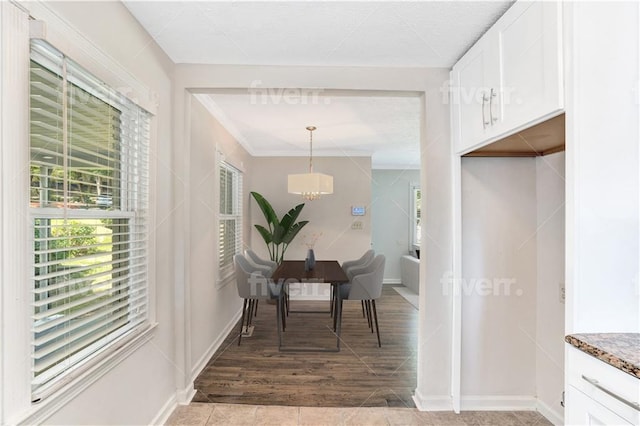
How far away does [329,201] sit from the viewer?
18.6 feet

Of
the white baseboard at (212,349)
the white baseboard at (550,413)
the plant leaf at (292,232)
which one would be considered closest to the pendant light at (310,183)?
the plant leaf at (292,232)

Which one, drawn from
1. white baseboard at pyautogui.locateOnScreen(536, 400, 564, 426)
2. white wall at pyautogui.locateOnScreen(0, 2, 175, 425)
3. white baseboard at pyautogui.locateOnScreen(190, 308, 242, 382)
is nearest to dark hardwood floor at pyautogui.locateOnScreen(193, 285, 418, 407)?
white baseboard at pyautogui.locateOnScreen(190, 308, 242, 382)

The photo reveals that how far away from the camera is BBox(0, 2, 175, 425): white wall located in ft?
3.91

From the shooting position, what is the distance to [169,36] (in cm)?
196

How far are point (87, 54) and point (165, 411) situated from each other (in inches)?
82.7

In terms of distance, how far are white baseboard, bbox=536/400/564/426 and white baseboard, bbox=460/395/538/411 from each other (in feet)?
0.12

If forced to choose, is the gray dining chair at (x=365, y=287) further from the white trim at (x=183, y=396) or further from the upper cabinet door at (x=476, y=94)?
the upper cabinet door at (x=476, y=94)

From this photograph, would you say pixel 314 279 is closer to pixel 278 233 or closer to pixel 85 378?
pixel 278 233

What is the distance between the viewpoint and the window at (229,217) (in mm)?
3827

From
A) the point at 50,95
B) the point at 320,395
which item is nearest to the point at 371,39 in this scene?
the point at 50,95

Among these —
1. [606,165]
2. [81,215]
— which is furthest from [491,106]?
[81,215]

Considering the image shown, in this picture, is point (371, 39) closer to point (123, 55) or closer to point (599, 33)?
point (599, 33)

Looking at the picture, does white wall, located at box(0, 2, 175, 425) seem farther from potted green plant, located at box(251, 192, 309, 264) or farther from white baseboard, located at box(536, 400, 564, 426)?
potted green plant, located at box(251, 192, 309, 264)

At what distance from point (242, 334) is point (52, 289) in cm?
280
